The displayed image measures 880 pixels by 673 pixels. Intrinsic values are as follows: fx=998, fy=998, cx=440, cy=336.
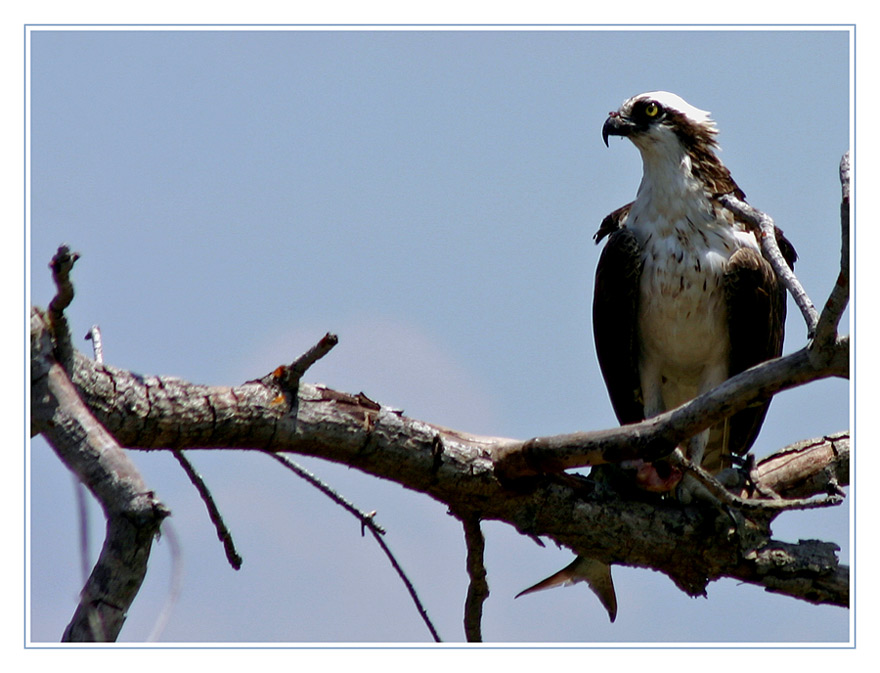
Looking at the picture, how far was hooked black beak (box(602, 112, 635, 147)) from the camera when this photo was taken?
617 cm

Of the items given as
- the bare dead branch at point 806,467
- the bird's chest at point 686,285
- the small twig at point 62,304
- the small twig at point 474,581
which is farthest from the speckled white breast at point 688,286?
the small twig at point 62,304

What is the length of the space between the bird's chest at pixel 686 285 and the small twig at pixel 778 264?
133cm

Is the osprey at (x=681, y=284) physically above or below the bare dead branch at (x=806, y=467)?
above

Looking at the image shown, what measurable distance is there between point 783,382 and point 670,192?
2.49m

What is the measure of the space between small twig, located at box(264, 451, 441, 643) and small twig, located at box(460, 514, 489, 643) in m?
0.34

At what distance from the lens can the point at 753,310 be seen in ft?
19.4

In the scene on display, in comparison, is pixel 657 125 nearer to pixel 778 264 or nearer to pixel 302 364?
pixel 778 264

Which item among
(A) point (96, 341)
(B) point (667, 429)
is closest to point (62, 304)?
(A) point (96, 341)

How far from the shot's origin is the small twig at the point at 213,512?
419cm

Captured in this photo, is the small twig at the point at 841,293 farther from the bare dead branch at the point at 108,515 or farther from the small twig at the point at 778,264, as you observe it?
the bare dead branch at the point at 108,515

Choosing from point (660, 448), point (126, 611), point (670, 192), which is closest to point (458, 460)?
point (660, 448)

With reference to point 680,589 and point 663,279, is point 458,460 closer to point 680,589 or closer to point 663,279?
point 680,589

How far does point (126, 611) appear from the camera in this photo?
2.99m

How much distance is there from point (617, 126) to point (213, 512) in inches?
138
